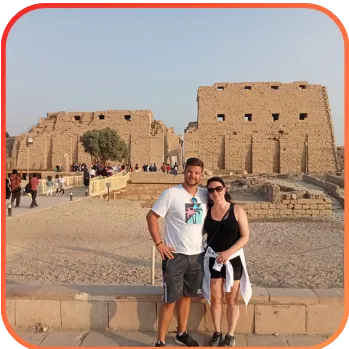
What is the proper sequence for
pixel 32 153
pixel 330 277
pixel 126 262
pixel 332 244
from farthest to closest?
pixel 32 153, pixel 332 244, pixel 126 262, pixel 330 277

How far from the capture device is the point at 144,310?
3518 millimetres

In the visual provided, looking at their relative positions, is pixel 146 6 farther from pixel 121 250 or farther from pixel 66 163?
pixel 66 163

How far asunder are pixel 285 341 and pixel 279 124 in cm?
3032

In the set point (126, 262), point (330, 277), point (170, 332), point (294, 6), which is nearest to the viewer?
point (294, 6)

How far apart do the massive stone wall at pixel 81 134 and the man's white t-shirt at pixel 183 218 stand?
102ft

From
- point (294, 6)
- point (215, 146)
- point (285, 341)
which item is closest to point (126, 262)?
point (285, 341)

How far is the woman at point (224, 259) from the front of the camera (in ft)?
10.5

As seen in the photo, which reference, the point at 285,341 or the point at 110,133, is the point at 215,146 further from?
the point at 285,341

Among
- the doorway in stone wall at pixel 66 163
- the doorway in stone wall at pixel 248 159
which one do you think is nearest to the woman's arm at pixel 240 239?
the doorway in stone wall at pixel 248 159

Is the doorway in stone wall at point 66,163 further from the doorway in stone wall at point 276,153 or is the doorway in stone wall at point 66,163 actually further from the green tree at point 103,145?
the doorway in stone wall at point 276,153

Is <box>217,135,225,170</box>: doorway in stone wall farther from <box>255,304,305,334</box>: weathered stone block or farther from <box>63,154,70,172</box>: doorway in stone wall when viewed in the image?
<box>255,304,305,334</box>: weathered stone block

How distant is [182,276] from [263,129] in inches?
1186

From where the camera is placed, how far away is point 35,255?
7.20 meters

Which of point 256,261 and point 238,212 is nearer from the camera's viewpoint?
point 238,212
